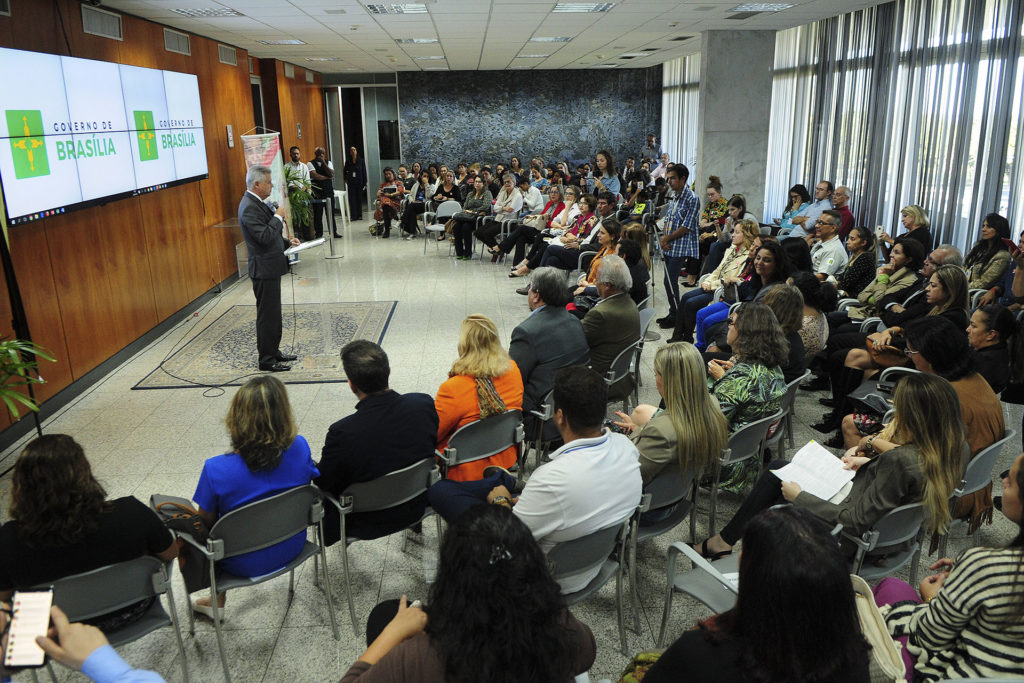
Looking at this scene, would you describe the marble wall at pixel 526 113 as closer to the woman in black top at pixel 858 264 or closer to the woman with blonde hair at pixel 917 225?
the woman with blonde hair at pixel 917 225

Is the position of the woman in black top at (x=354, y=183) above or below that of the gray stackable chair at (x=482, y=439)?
above

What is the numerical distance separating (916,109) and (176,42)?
29.1 feet

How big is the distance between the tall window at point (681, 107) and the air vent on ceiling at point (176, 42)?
10.6 m

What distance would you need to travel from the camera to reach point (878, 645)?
6.51 ft

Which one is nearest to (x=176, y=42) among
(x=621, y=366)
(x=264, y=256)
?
(x=264, y=256)

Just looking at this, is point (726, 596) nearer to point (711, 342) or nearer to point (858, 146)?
point (711, 342)

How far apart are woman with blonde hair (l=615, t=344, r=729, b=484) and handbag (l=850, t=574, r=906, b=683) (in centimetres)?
108

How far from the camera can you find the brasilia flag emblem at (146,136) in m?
7.52

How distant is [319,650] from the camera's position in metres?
3.07

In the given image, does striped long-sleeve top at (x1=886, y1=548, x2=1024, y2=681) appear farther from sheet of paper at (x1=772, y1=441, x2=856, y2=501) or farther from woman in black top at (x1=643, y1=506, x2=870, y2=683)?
sheet of paper at (x1=772, y1=441, x2=856, y2=501)

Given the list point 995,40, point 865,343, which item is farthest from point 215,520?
point 995,40

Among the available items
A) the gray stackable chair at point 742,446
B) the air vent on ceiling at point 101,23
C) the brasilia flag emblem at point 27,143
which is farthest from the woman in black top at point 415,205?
the gray stackable chair at point 742,446

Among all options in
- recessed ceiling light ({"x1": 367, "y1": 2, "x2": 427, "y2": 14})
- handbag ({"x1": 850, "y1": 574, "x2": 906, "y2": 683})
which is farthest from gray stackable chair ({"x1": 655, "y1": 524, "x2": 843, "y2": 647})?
recessed ceiling light ({"x1": 367, "y1": 2, "x2": 427, "y2": 14})

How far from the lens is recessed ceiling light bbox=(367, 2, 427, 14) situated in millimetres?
7922
